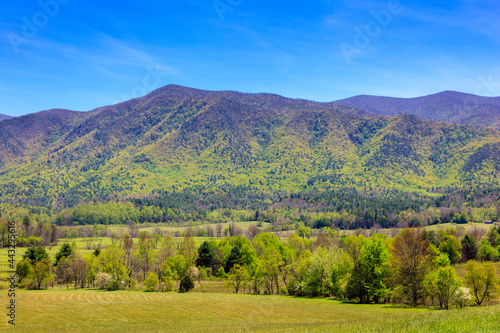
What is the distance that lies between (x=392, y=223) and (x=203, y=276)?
131232mm

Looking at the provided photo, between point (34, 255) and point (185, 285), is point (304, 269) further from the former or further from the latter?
point (34, 255)

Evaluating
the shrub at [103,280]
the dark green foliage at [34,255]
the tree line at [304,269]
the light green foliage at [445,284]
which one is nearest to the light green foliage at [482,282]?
the tree line at [304,269]

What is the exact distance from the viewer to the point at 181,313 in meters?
52.0

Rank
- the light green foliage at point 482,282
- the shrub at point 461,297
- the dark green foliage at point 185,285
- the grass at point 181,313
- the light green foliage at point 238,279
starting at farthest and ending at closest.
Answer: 1. the light green foliage at point 238,279
2. the dark green foliage at point 185,285
3. the light green foliage at point 482,282
4. the shrub at point 461,297
5. the grass at point 181,313

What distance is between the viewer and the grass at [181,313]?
42531 millimetres

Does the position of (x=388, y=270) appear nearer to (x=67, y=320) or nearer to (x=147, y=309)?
(x=147, y=309)

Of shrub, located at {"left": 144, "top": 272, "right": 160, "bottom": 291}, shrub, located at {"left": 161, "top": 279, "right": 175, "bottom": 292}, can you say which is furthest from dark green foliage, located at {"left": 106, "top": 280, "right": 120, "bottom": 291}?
shrub, located at {"left": 161, "top": 279, "right": 175, "bottom": 292}

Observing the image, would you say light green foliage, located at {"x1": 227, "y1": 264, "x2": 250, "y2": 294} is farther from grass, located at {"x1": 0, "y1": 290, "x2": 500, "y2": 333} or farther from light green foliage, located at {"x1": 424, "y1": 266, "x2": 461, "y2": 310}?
light green foliage, located at {"x1": 424, "y1": 266, "x2": 461, "y2": 310}

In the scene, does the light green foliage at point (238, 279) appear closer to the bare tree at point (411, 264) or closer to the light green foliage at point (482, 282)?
the bare tree at point (411, 264)

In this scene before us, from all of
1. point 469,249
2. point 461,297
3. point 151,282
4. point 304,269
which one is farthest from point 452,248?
point 151,282

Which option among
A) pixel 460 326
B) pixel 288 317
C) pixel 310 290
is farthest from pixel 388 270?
pixel 460 326

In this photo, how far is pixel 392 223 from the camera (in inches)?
7731

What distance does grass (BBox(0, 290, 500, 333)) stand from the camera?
42531mm

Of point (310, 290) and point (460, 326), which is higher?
point (460, 326)
